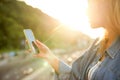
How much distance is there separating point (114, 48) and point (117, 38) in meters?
0.09

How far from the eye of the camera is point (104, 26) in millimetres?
3605

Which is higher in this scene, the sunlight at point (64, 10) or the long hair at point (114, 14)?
the long hair at point (114, 14)

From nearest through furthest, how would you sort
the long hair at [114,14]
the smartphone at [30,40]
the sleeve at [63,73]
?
the long hair at [114,14] < the sleeve at [63,73] < the smartphone at [30,40]

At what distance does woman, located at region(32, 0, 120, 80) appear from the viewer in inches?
134

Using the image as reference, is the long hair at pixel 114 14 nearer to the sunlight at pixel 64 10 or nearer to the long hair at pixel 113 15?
the long hair at pixel 113 15

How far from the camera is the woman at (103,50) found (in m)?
3.40

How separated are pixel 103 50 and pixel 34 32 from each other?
3403 centimetres

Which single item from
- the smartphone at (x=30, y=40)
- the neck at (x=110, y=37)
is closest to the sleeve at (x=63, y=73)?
the smartphone at (x=30, y=40)

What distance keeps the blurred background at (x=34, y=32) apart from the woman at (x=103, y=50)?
543 millimetres

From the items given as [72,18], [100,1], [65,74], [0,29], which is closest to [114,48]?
[100,1]

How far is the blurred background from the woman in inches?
21.4

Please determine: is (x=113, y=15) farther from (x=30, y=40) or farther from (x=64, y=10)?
(x=64, y=10)

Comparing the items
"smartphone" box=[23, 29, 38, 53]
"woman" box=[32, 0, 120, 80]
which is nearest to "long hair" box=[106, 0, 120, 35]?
"woman" box=[32, 0, 120, 80]

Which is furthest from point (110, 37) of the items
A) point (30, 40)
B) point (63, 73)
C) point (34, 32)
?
point (34, 32)
